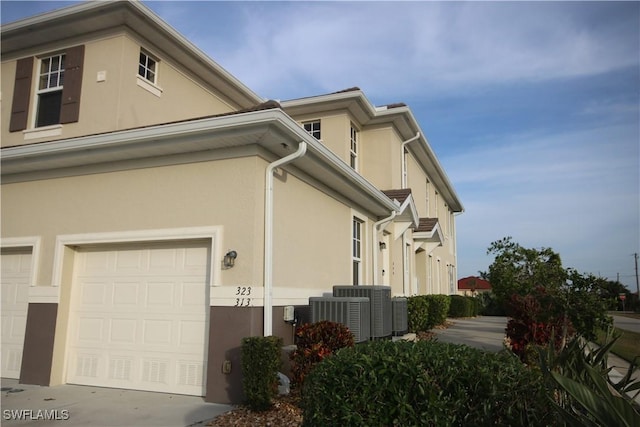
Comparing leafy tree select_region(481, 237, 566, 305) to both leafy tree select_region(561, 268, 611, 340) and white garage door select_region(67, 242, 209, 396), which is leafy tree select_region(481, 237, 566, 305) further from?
white garage door select_region(67, 242, 209, 396)

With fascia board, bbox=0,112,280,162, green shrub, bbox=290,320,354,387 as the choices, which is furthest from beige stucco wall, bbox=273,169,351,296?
fascia board, bbox=0,112,280,162

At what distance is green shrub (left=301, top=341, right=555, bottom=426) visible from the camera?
3170 millimetres

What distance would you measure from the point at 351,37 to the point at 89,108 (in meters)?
5.53

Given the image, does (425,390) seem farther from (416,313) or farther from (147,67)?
(416,313)

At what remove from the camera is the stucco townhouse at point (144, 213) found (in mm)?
7090

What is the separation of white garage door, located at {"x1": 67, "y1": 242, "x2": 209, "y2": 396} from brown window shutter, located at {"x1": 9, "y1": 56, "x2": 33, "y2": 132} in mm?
3792

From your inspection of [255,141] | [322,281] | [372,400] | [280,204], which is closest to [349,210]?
[322,281]

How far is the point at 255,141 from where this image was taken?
7152 millimetres

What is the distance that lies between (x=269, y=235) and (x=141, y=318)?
251 centimetres

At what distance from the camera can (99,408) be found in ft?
21.3

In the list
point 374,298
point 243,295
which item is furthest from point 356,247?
point 243,295

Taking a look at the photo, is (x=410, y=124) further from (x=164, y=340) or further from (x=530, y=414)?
(x=530, y=414)

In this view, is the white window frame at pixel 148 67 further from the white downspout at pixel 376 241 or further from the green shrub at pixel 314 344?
the green shrub at pixel 314 344

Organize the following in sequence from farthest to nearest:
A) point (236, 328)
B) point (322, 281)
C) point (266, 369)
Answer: point (322, 281), point (236, 328), point (266, 369)
